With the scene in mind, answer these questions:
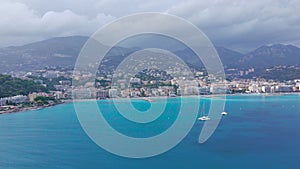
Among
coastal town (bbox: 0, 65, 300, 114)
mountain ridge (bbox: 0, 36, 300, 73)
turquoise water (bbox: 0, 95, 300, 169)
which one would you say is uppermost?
mountain ridge (bbox: 0, 36, 300, 73)

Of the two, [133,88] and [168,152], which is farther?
[133,88]

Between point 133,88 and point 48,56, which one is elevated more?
point 48,56

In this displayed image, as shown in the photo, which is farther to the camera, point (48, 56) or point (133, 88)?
point (48, 56)

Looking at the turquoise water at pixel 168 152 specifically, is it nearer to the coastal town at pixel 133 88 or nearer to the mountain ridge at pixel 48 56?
the coastal town at pixel 133 88

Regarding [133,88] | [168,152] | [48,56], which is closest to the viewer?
[168,152]

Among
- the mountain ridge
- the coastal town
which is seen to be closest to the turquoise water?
the coastal town

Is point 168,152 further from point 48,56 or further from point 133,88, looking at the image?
point 48,56

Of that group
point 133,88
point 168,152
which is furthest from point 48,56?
point 168,152

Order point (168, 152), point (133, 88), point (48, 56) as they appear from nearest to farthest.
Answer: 1. point (168, 152)
2. point (133, 88)
3. point (48, 56)

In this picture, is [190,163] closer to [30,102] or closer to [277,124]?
[277,124]

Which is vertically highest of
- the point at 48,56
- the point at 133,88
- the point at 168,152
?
the point at 48,56

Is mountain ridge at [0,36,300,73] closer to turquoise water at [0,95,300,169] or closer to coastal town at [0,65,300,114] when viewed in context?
coastal town at [0,65,300,114]
